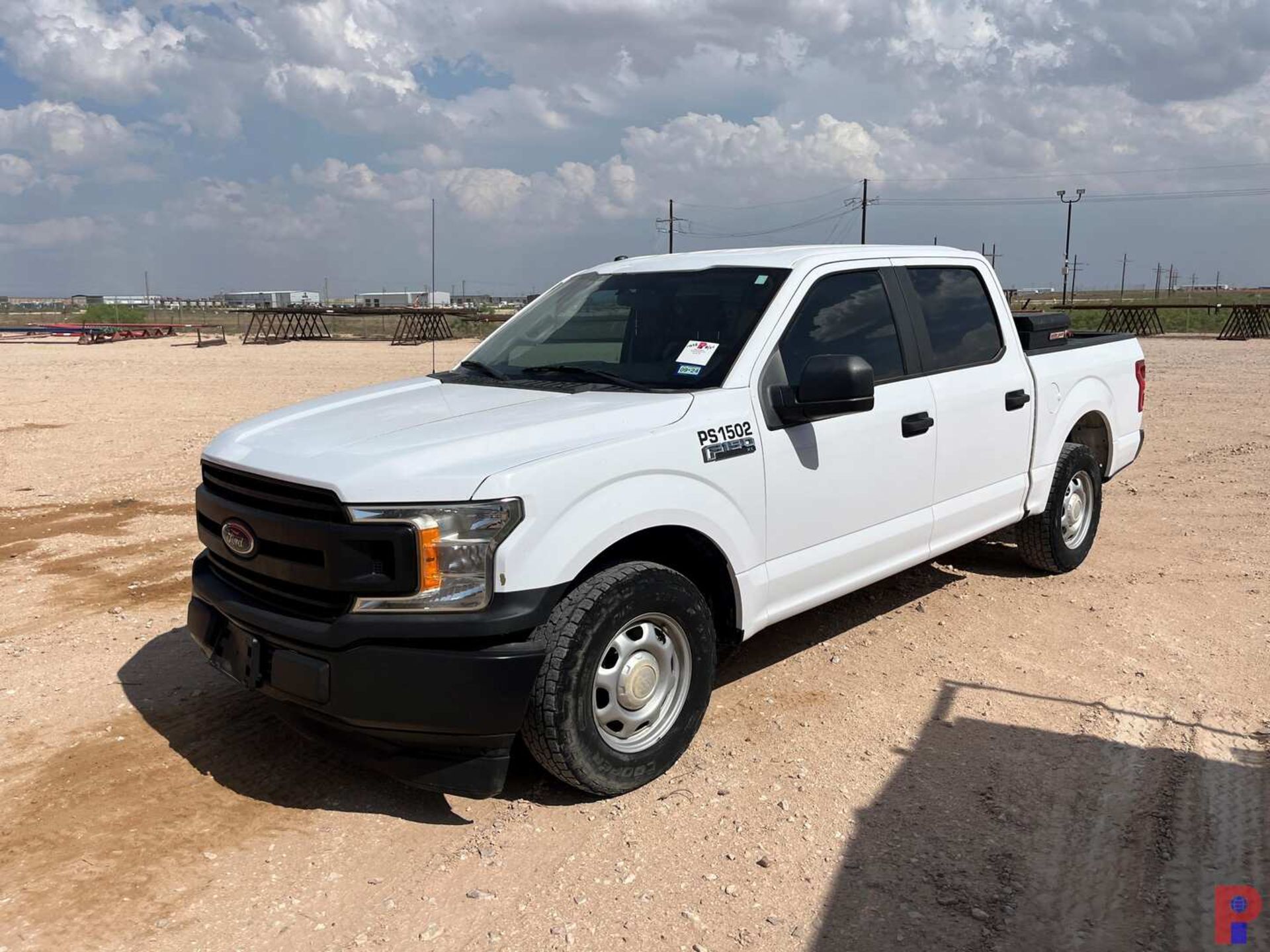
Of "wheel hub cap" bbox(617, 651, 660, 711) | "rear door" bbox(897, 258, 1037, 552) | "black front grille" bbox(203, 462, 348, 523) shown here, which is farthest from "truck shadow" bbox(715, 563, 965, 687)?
"black front grille" bbox(203, 462, 348, 523)

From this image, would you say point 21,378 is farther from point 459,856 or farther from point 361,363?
point 459,856

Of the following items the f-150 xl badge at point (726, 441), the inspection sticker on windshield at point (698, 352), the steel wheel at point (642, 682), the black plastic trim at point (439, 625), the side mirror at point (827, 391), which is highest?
the inspection sticker on windshield at point (698, 352)

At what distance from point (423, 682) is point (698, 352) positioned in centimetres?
180

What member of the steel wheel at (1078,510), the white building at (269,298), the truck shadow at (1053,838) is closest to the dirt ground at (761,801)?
the truck shadow at (1053,838)

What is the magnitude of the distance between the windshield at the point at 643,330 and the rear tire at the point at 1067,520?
2687 mm

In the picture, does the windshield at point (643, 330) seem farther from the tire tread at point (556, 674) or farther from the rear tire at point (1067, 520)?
the rear tire at point (1067, 520)

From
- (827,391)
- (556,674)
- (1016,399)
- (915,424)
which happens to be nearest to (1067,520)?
(1016,399)

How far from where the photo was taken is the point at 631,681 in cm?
369

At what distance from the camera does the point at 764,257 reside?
4754mm

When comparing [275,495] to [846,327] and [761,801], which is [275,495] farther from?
[846,327]

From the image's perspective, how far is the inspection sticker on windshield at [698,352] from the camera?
4188mm

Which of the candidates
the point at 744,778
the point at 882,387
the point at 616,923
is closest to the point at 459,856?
the point at 616,923

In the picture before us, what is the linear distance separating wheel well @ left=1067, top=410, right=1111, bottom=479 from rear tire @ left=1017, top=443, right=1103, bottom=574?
0.48 feet

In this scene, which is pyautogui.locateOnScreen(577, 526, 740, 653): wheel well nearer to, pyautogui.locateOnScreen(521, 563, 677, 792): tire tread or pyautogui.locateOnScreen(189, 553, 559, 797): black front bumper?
pyautogui.locateOnScreen(521, 563, 677, 792): tire tread
